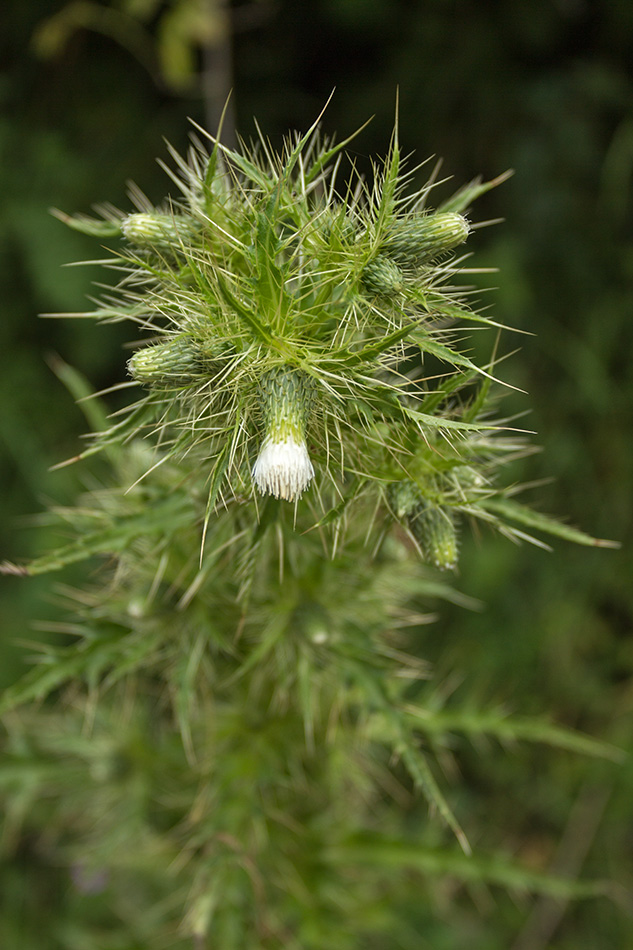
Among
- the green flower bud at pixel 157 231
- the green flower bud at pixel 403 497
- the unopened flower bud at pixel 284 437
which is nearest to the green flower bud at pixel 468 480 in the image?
the green flower bud at pixel 403 497

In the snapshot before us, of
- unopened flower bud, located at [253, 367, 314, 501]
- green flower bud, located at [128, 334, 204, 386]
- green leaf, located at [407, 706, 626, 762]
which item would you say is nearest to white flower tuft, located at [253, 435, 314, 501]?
unopened flower bud, located at [253, 367, 314, 501]

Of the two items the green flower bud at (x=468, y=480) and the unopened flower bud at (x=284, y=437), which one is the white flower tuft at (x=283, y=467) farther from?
the green flower bud at (x=468, y=480)

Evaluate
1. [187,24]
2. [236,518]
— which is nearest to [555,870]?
[236,518]

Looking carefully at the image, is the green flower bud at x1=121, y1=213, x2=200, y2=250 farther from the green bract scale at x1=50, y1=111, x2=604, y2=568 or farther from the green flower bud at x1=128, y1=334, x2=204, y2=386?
the green flower bud at x1=128, y1=334, x2=204, y2=386

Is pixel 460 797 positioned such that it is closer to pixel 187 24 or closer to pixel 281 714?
pixel 281 714

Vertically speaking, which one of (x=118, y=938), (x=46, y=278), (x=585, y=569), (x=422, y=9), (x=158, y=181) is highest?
(x=422, y=9)

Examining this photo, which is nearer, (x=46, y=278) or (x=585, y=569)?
(x=46, y=278)
